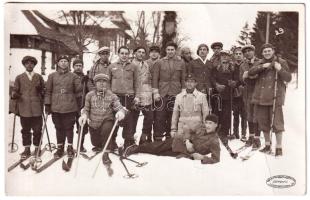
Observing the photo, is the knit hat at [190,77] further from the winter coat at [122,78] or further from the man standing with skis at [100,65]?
the man standing with skis at [100,65]

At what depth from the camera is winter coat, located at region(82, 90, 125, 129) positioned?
3254mm

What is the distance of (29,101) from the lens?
3.25 metres

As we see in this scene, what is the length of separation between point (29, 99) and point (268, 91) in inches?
69.4

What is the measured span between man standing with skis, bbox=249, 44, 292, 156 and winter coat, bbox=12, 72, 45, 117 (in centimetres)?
157

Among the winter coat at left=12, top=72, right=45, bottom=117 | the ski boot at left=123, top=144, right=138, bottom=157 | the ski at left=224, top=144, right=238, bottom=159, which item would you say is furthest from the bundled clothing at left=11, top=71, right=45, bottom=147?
the ski at left=224, top=144, right=238, bottom=159

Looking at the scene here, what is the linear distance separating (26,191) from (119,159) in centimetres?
72

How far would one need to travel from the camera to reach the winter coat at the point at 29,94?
3.24m

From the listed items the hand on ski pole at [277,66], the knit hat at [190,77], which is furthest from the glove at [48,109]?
the hand on ski pole at [277,66]

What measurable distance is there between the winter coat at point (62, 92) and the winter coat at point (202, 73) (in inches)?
33.3

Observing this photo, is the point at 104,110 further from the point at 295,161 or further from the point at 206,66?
the point at 295,161

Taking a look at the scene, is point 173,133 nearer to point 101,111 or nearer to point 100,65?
point 101,111

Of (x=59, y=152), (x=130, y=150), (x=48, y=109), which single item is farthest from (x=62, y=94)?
(x=130, y=150)

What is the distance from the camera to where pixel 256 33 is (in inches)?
130

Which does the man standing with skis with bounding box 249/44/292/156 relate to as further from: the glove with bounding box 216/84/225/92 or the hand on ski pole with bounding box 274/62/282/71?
the glove with bounding box 216/84/225/92
